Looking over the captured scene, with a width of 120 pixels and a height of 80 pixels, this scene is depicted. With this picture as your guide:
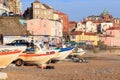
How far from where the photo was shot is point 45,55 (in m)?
35.7

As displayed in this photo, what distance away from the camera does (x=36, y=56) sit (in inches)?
1352

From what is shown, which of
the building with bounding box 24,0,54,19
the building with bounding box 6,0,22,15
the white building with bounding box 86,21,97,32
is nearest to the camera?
the building with bounding box 6,0,22,15

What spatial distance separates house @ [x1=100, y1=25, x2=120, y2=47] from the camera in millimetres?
146113

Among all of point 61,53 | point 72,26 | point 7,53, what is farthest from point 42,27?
point 72,26

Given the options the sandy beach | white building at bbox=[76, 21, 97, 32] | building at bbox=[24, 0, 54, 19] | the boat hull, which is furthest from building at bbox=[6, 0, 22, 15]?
the sandy beach

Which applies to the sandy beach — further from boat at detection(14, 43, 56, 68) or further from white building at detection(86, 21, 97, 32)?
white building at detection(86, 21, 97, 32)

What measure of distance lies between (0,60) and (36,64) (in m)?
9.97

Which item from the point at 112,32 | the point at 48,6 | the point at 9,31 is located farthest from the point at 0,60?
the point at 112,32

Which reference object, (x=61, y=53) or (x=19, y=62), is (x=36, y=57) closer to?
(x=19, y=62)

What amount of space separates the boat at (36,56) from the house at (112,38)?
10879 centimetres

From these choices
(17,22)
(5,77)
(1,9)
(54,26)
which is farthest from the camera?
(54,26)

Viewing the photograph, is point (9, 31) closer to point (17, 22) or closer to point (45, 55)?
point (17, 22)

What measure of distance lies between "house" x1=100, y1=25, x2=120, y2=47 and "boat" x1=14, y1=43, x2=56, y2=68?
4283 inches

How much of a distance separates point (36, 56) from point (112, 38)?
119 metres
